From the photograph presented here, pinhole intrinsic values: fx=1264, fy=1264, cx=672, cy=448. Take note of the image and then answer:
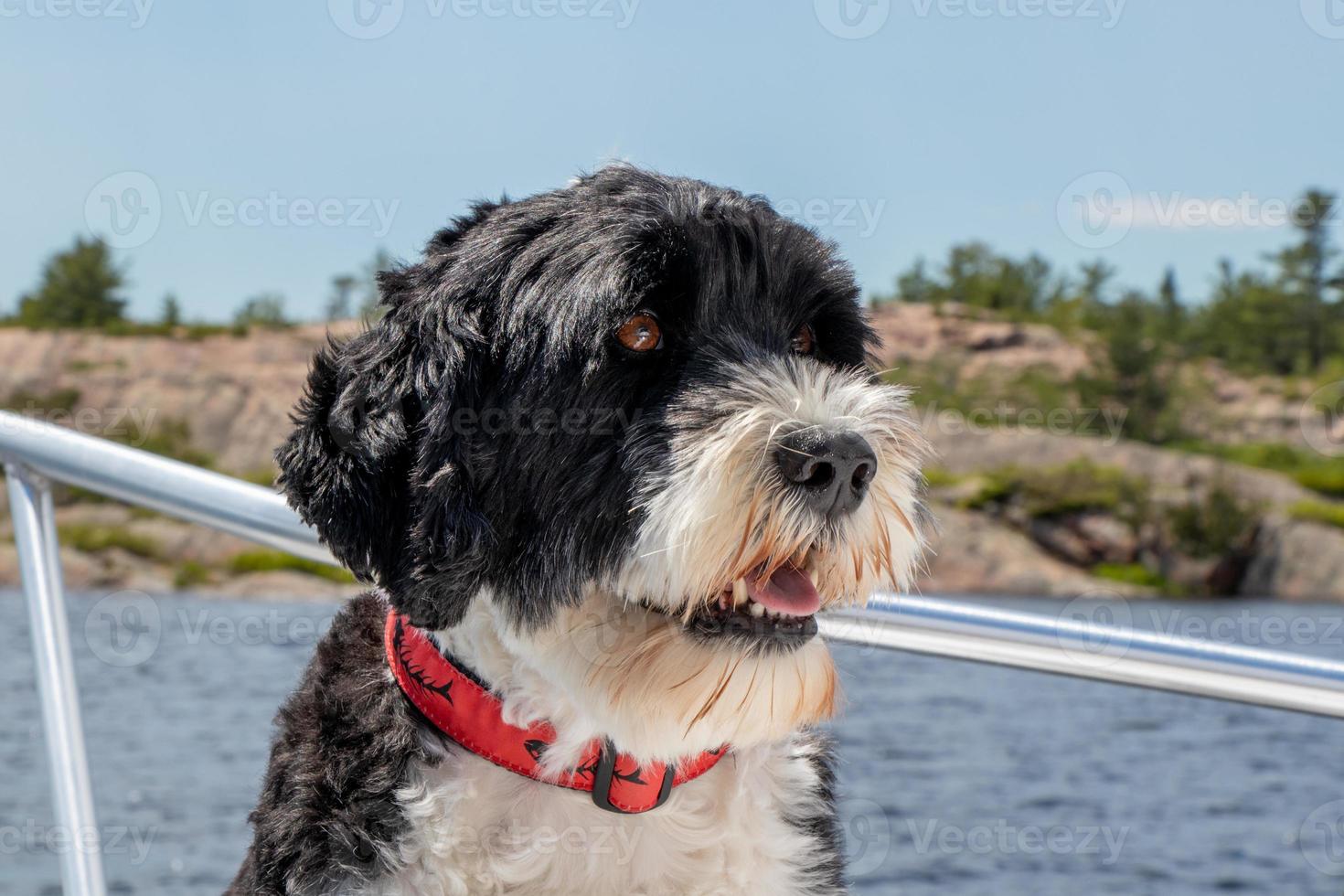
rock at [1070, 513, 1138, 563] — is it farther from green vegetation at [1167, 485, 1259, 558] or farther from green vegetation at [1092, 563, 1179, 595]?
green vegetation at [1167, 485, 1259, 558]

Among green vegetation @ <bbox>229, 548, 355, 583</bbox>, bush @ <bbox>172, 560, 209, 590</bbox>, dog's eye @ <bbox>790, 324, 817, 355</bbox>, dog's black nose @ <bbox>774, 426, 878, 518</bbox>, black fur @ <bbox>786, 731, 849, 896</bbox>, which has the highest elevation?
dog's eye @ <bbox>790, 324, 817, 355</bbox>

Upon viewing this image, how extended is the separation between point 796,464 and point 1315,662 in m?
0.85

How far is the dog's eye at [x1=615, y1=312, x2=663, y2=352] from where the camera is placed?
5.95 ft

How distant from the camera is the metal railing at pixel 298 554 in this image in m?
1.87

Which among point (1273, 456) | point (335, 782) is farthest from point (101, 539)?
point (1273, 456)

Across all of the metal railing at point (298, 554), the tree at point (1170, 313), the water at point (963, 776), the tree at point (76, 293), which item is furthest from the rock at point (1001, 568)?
the metal railing at point (298, 554)


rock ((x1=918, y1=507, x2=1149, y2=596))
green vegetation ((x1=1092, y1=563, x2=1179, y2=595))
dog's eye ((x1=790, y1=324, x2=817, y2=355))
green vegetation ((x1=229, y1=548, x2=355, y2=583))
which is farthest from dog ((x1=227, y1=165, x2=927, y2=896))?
green vegetation ((x1=1092, y1=563, x2=1179, y2=595))

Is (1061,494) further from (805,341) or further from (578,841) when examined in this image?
(578,841)

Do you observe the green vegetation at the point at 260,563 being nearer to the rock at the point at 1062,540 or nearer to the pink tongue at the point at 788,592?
the rock at the point at 1062,540

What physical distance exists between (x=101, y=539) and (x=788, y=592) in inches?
1953

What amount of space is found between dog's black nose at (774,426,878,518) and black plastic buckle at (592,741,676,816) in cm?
45

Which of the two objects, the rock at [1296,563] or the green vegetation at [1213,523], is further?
the green vegetation at [1213,523]

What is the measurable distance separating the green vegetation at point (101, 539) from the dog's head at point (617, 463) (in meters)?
48.8

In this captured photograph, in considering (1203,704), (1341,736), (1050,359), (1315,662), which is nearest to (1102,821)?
(1341,736)
